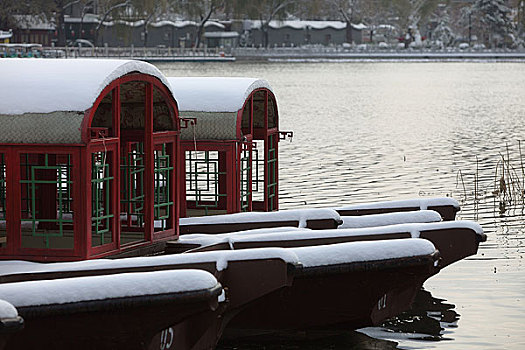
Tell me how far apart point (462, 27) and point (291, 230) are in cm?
16821

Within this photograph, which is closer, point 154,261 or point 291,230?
point 154,261

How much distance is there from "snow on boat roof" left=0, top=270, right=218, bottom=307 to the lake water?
2.64 metres

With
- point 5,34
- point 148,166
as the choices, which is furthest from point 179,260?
point 5,34

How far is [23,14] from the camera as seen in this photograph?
13988 cm

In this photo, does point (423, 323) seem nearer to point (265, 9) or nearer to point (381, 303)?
point (381, 303)

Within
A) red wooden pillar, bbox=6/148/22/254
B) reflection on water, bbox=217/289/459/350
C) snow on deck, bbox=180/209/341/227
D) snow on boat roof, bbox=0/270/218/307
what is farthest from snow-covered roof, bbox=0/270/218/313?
snow on deck, bbox=180/209/341/227

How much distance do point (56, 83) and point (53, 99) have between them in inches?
9.8

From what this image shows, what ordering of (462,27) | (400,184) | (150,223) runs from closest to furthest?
(150,223), (400,184), (462,27)

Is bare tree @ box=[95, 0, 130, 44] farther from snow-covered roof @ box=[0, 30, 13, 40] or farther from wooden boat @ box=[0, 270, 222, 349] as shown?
wooden boat @ box=[0, 270, 222, 349]

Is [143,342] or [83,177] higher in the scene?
[83,177]

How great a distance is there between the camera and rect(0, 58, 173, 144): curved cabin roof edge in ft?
37.7

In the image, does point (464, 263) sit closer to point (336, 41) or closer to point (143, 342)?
point (143, 342)

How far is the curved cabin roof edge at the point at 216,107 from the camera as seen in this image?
51.4 feet

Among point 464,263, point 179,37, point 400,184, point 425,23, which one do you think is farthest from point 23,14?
point 464,263
